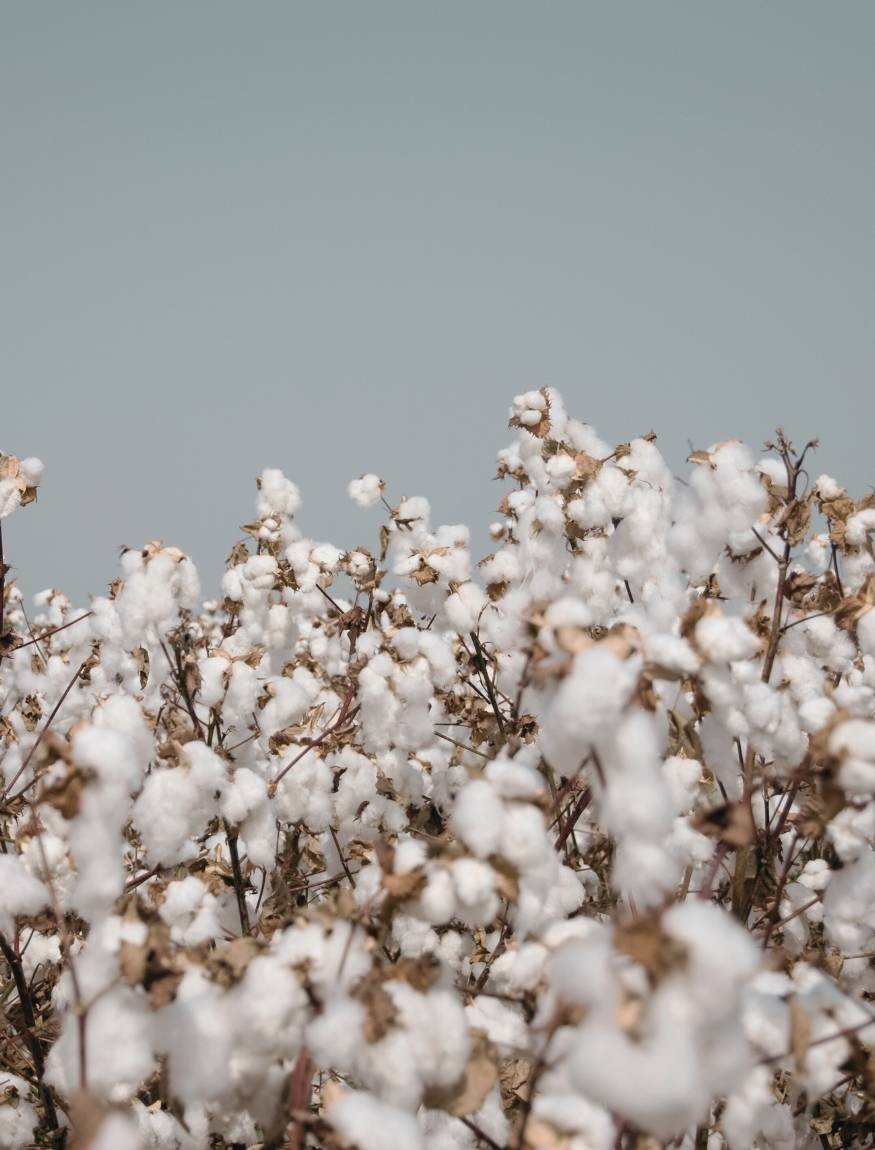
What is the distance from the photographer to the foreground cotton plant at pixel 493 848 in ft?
4.37

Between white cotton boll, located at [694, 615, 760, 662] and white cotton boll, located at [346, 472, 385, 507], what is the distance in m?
2.99

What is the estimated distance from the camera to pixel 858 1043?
5.35 ft

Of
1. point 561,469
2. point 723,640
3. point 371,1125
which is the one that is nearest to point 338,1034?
point 371,1125

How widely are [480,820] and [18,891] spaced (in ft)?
3.77

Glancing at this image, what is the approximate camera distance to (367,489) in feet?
15.3

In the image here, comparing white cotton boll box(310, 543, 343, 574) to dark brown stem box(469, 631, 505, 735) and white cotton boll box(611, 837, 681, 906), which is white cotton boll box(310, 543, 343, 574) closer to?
dark brown stem box(469, 631, 505, 735)

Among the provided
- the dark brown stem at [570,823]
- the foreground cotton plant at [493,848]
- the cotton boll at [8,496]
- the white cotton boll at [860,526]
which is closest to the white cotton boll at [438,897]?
the foreground cotton plant at [493,848]

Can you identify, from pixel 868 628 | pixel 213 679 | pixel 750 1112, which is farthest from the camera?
pixel 213 679

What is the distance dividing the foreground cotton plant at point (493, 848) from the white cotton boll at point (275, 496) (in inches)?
0.6

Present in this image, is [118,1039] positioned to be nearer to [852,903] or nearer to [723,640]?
[723,640]

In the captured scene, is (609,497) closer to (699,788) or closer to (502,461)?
(699,788)

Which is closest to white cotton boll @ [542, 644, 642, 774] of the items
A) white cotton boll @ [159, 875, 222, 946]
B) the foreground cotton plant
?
the foreground cotton plant

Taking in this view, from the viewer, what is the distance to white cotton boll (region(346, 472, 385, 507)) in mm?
4637

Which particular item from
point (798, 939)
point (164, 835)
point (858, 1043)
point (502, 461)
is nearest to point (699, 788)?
point (798, 939)
